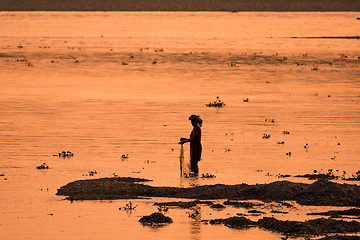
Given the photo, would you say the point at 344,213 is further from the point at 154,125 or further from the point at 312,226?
the point at 154,125

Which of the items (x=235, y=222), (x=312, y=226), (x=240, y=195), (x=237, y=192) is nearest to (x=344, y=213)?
(x=312, y=226)

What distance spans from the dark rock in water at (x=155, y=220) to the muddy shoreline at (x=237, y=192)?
2.01 meters

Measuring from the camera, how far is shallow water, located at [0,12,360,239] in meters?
15.8

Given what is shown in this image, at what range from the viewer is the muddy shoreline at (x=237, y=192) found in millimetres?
16547

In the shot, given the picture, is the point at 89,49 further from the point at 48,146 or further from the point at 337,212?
the point at 337,212

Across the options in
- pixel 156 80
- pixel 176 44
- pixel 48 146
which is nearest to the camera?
pixel 48 146

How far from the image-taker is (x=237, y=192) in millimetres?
17219

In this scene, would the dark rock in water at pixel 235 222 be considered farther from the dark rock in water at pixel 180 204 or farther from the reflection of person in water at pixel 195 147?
the reflection of person in water at pixel 195 147

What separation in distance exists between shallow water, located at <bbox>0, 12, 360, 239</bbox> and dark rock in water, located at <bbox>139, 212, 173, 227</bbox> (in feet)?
0.62

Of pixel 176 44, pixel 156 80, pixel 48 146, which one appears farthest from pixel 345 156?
pixel 176 44

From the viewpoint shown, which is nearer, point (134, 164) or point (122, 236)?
point (122, 236)

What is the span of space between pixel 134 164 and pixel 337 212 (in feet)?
24.3

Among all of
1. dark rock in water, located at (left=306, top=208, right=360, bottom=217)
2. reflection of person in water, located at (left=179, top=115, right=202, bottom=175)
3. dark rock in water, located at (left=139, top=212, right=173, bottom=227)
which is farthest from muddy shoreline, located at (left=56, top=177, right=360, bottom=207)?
reflection of person in water, located at (left=179, top=115, right=202, bottom=175)

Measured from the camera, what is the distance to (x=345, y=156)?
902 inches
